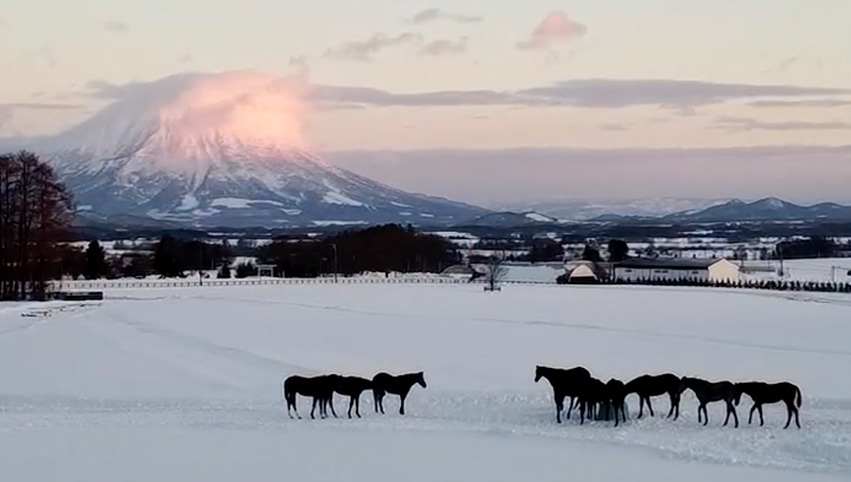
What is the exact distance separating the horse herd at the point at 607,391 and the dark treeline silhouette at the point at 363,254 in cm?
10618

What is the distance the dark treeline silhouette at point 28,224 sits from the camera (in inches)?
2992

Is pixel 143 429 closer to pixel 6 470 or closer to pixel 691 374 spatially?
pixel 6 470

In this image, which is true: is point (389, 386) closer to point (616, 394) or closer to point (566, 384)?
point (566, 384)

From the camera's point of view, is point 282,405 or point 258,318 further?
point 258,318

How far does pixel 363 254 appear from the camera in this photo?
142 m

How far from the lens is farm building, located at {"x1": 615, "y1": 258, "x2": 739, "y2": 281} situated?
12025cm

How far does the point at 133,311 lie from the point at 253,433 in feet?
141

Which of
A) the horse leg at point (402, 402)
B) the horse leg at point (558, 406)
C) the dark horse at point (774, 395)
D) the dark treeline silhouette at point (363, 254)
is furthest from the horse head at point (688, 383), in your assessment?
the dark treeline silhouette at point (363, 254)

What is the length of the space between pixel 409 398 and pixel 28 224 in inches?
2337

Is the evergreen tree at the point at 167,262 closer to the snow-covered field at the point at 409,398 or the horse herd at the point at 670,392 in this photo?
the snow-covered field at the point at 409,398

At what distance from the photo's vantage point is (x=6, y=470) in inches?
644

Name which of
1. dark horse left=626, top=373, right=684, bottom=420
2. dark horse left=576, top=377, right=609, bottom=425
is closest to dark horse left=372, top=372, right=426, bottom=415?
dark horse left=576, top=377, right=609, bottom=425

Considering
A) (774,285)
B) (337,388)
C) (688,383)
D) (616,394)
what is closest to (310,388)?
(337,388)

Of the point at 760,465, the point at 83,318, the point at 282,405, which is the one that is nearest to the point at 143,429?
the point at 282,405
